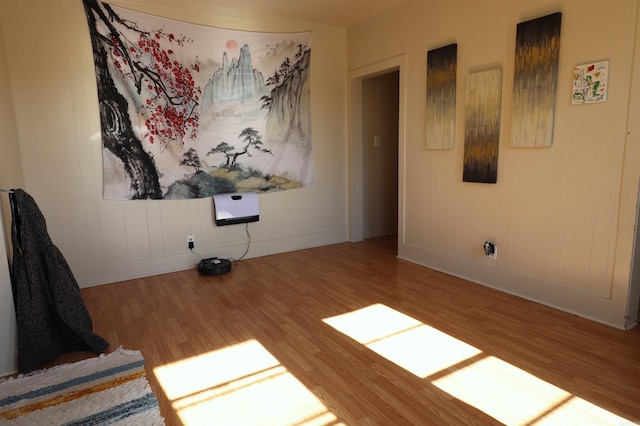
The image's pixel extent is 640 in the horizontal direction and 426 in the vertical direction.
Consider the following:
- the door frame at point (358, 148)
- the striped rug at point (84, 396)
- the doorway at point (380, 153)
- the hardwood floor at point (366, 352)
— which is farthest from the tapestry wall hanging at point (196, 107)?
the striped rug at point (84, 396)

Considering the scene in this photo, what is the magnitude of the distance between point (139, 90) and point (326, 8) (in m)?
1.98

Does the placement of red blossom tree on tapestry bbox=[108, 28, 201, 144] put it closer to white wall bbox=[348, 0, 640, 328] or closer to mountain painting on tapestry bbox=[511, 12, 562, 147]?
white wall bbox=[348, 0, 640, 328]

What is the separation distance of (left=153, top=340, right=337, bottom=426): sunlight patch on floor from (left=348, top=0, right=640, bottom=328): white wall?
2022mm

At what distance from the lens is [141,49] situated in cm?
344

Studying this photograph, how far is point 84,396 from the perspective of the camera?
74.4 inches

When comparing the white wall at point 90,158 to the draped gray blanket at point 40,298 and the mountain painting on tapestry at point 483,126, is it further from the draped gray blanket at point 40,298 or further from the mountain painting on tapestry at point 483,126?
the mountain painting on tapestry at point 483,126

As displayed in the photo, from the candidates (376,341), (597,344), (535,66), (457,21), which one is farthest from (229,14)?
(597,344)

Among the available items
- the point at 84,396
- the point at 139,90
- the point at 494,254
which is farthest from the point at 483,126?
the point at 84,396

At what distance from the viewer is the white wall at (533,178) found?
239 centimetres

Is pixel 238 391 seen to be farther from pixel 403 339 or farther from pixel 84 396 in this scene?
pixel 403 339

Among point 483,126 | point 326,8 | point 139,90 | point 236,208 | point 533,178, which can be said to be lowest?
point 236,208

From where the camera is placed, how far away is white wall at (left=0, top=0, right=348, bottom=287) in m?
3.08

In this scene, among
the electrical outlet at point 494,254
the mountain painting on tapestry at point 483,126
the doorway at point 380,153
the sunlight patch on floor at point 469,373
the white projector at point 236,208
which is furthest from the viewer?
the doorway at point 380,153

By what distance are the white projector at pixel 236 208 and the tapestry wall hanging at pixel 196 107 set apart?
0.30 ft
